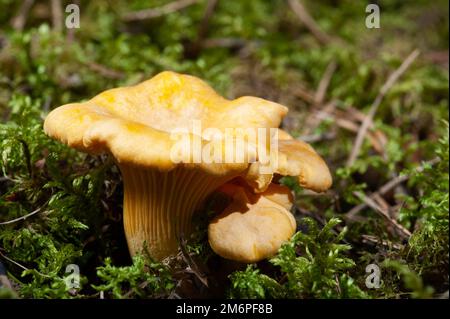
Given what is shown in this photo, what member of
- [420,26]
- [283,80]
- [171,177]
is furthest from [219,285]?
[420,26]

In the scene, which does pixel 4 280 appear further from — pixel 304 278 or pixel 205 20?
pixel 205 20

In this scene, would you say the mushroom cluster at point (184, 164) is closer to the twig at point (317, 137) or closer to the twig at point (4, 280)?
the twig at point (4, 280)

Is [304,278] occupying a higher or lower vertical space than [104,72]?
lower

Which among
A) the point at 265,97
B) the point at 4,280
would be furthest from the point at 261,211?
the point at 265,97

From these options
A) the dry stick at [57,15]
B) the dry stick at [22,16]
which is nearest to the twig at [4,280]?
the dry stick at [57,15]

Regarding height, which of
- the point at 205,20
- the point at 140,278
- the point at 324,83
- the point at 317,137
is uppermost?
the point at 205,20

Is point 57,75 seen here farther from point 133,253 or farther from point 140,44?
point 133,253

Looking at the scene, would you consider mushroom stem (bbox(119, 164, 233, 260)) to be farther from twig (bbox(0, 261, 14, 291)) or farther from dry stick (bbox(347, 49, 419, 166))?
dry stick (bbox(347, 49, 419, 166))

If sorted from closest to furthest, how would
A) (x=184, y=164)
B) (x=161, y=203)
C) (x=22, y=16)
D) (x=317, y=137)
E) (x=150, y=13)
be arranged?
(x=184, y=164)
(x=161, y=203)
(x=317, y=137)
(x=22, y=16)
(x=150, y=13)

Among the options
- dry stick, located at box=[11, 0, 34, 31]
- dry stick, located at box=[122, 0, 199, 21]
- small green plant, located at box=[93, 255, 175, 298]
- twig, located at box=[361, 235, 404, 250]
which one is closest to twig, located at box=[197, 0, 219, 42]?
dry stick, located at box=[122, 0, 199, 21]
